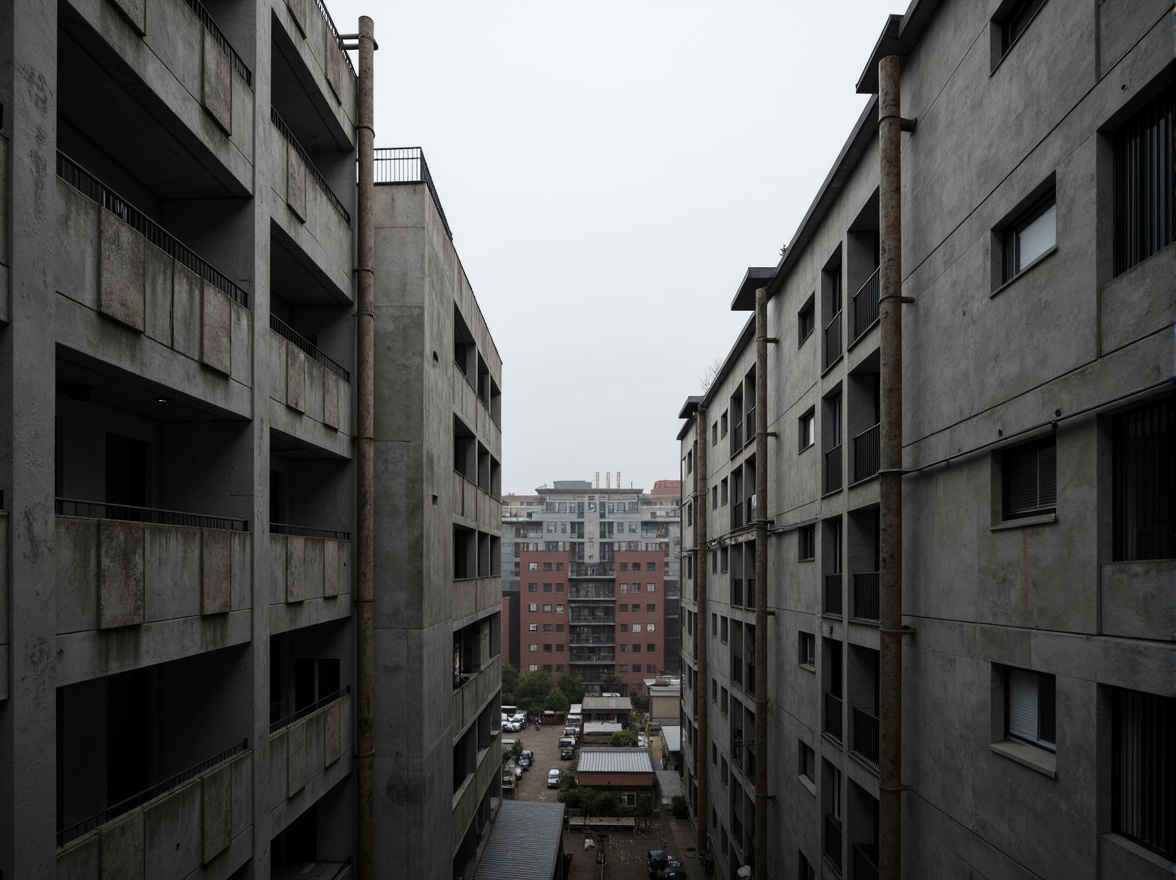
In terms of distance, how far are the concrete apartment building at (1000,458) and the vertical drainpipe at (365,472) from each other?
9831mm

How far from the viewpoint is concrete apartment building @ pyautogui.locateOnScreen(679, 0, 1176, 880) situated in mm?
8555

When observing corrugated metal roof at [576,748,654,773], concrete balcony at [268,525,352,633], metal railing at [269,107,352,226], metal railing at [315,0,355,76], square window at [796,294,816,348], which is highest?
metal railing at [315,0,355,76]

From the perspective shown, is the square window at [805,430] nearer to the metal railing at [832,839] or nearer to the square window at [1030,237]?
the metal railing at [832,839]

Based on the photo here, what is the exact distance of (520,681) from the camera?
286ft

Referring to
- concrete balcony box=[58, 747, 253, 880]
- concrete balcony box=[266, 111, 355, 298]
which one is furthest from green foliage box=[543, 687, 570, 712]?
concrete balcony box=[58, 747, 253, 880]

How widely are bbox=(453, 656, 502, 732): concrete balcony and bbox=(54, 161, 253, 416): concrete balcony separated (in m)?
13.8

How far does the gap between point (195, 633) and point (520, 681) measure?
258 ft

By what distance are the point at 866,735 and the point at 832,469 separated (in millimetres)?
5969

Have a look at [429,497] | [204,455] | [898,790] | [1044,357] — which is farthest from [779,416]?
[204,455]

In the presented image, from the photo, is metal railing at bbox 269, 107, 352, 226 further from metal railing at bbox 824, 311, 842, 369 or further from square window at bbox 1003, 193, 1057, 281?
square window at bbox 1003, 193, 1057, 281

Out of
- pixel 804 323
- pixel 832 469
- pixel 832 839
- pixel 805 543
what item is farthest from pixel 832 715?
pixel 804 323

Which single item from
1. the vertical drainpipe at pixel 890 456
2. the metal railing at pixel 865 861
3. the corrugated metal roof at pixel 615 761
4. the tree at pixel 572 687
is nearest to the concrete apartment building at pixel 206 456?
the metal railing at pixel 865 861

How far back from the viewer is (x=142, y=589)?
397 inches

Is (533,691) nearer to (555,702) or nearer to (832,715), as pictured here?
(555,702)
